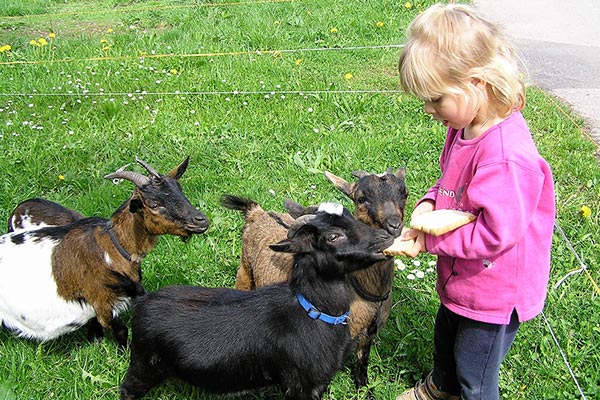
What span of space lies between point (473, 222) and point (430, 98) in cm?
Answer: 49

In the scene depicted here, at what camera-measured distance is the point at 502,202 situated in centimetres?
207

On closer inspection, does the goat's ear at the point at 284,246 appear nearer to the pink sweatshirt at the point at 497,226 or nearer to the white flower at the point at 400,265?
the pink sweatshirt at the point at 497,226

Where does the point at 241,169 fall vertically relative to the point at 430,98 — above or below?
below

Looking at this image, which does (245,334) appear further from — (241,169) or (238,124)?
(238,124)

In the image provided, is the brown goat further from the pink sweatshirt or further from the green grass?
the pink sweatshirt

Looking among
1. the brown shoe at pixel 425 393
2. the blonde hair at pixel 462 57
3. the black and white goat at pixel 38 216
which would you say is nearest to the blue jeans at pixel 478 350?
the brown shoe at pixel 425 393

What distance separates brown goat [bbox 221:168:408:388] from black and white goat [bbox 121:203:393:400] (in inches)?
11.7

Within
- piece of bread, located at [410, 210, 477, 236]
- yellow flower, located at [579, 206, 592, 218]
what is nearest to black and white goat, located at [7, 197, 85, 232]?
piece of bread, located at [410, 210, 477, 236]

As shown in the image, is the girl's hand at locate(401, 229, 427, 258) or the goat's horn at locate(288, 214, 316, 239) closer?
A: the girl's hand at locate(401, 229, 427, 258)

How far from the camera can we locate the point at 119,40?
748cm

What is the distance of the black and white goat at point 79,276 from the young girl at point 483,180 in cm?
157

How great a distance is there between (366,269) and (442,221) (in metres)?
0.97

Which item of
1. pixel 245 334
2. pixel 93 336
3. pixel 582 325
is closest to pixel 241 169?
pixel 93 336

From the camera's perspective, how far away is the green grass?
11.2ft
